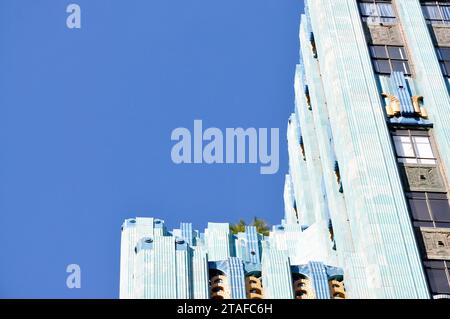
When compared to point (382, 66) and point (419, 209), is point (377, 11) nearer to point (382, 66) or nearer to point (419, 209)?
point (382, 66)

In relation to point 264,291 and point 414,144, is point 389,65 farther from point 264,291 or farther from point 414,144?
point 264,291

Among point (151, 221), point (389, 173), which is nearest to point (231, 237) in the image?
A: point (151, 221)

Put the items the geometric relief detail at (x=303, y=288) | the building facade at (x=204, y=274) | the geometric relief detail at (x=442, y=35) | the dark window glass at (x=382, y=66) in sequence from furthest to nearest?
the geometric relief detail at (x=442, y=35), the dark window glass at (x=382, y=66), the geometric relief detail at (x=303, y=288), the building facade at (x=204, y=274)

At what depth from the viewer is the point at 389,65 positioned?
136 feet

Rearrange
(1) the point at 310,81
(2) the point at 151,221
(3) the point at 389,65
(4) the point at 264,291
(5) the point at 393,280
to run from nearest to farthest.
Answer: (5) the point at 393,280
(4) the point at 264,291
(2) the point at 151,221
(3) the point at 389,65
(1) the point at 310,81

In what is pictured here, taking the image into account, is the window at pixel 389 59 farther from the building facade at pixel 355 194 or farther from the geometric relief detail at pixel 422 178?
the geometric relief detail at pixel 422 178

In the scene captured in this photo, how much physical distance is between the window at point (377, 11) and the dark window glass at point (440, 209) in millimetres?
9305

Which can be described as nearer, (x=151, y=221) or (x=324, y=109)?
(x=151, y=221)

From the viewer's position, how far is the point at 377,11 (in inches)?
1716

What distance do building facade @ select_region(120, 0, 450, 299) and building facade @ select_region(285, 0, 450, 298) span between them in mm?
46

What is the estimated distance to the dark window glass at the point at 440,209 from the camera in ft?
119

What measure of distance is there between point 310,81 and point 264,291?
12.1 m

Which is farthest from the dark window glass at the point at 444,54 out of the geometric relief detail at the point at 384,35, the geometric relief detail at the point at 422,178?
the geometric relief detail at the point at 422,178

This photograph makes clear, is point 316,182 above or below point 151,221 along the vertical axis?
above
